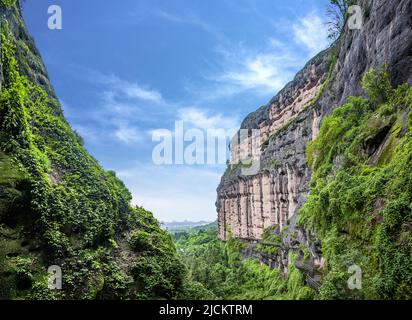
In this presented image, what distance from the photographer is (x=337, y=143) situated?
17422 mm

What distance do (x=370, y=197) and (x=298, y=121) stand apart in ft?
92.9

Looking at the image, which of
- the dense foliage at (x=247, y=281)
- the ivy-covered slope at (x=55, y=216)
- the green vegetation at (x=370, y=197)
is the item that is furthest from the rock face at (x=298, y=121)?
the ivy-covered slope at (x=55, y=216)

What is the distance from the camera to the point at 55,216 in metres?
15.6

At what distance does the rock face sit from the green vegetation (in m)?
1.70

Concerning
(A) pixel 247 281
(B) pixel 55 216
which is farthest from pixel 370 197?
(A) pixel 247 281

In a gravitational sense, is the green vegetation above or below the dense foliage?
above

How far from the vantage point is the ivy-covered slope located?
13.8 m

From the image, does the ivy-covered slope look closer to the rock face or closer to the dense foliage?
the dense foliage

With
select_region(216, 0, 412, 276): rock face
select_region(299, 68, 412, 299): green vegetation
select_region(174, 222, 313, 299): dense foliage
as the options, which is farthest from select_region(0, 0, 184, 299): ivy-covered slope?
select_region(299, 68, 412, 299): green vegetation

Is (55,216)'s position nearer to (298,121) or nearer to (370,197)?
(370,197)

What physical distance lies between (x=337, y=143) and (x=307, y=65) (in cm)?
3008

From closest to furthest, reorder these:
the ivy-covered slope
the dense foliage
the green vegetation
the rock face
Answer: the green vegetation → the ivy-covered slope → the rock face → the dense foliage

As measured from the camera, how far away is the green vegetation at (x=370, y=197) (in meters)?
8.46
